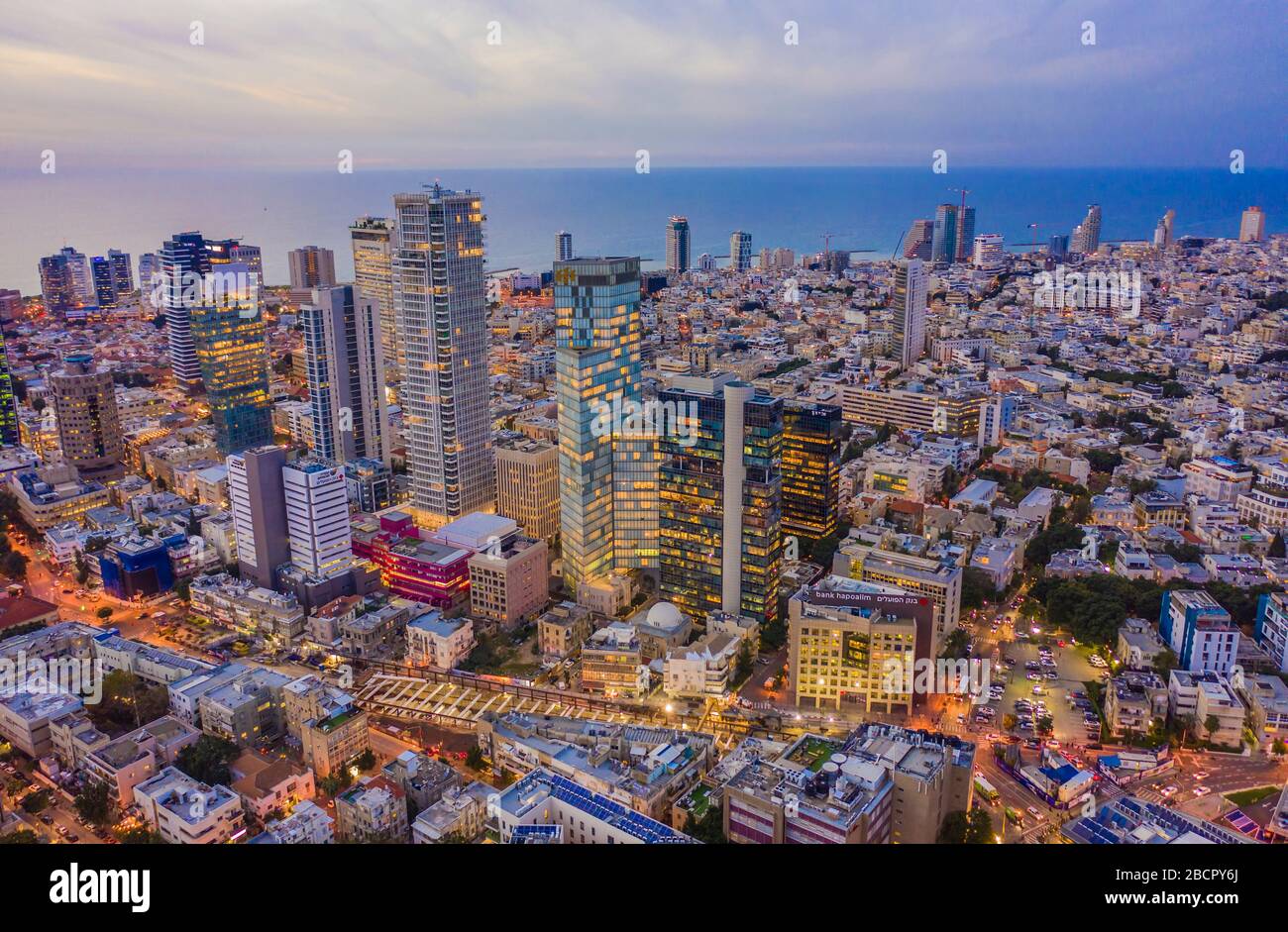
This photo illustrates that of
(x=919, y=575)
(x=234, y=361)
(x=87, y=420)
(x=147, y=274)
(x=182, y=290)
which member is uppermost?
(x=147, y=274)

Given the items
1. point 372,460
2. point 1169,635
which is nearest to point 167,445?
point 372,460

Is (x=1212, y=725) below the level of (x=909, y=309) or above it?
below

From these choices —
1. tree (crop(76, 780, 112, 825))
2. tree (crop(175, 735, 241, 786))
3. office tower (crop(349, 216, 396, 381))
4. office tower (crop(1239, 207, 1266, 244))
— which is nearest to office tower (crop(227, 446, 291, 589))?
tree (crop(175, 735, 241, 786))

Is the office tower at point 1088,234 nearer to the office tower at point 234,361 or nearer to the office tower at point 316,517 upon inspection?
the office tower at point 234,361

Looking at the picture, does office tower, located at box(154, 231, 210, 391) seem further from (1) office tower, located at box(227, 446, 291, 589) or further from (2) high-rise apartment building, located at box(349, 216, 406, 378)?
(1) office tower, located at box(227, 446, 291, 589)

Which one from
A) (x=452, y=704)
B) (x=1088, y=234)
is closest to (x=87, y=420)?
(x=452, y=704)

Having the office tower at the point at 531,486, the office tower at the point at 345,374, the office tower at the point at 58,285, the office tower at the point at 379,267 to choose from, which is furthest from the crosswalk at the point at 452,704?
the office tower at the point at 58,285

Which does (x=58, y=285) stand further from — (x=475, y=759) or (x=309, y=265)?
(x=475, y=759)
